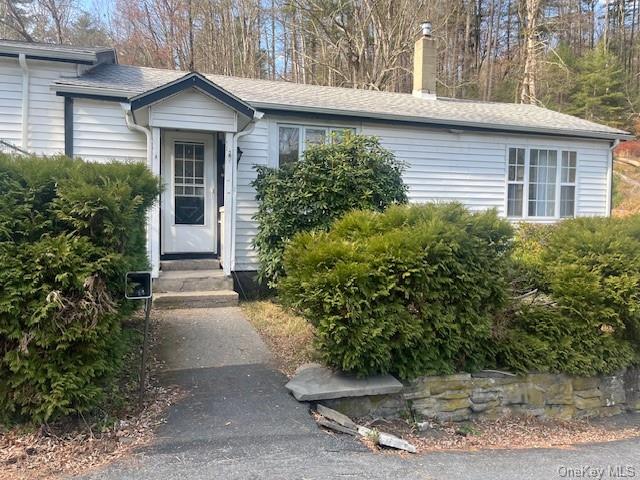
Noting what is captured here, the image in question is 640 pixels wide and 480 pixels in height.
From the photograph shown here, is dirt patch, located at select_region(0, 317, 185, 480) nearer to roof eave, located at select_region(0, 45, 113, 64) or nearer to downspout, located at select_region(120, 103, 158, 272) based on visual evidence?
downspout, located at select_region(120, 103, 158, 272)

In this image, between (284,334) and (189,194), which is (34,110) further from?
(284,334)

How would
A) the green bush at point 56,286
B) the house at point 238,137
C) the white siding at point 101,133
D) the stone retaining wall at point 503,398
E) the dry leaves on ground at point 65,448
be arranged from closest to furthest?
the dry leaves on ground at point 65,448, the green bush at point 56,286, the stone retaining wall at point 503,398, the house at point 238,137, the white siding at point 101,133

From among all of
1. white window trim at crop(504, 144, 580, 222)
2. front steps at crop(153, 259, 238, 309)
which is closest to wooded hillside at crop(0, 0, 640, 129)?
white window trim at crop(504, 144, 580, 222)

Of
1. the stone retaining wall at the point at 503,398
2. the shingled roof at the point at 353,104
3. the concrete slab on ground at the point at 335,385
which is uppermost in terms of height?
the shingled roof at the point at 353,104

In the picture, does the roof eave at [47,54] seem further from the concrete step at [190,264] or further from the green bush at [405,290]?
the green bush at [405,290]

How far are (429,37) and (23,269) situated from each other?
12.7m

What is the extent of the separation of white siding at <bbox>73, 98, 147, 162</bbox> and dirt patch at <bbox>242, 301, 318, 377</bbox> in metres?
3.45

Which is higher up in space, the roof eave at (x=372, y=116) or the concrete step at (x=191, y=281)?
the roof eave at (x=372, y=116)

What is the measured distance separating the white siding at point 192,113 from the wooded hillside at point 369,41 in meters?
13.7

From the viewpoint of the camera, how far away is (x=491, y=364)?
5.07 metres

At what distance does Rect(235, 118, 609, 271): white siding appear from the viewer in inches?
357

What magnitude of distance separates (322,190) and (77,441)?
181 inches

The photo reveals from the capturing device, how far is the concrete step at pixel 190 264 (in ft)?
26.1

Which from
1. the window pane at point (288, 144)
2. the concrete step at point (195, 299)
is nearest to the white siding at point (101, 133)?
the window pane at point (288, 144)
